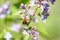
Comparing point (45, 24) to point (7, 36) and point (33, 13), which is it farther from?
point (7, 36)

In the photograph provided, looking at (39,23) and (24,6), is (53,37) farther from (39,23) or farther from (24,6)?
(24,6)

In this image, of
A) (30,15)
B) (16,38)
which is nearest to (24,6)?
(30,15)

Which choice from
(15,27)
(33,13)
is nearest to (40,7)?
(33,13)

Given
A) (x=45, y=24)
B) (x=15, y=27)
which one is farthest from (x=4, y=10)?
(x=45, y=24)

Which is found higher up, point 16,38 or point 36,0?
point 36,0

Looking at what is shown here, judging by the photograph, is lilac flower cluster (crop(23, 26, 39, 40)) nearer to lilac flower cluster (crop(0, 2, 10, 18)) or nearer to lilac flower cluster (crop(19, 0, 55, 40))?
lilac flower cluster (crop(19, 0, 55, 40))

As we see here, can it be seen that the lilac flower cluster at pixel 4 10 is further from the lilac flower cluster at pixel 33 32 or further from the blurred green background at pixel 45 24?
the lilac flower cluster at pixel 33 32

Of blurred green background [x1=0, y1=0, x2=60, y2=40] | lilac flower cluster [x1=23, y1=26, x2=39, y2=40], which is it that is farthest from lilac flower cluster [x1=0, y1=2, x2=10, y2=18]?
lilac flower cluster [x1=23, y1=26, x2=39, y2=40]

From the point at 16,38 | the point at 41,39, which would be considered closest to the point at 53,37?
the point at 41,39
